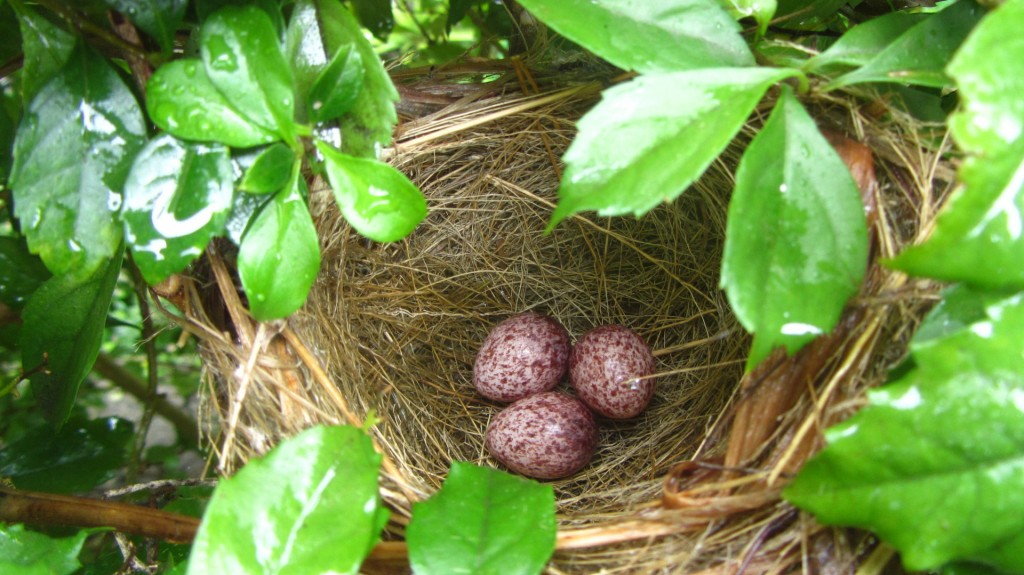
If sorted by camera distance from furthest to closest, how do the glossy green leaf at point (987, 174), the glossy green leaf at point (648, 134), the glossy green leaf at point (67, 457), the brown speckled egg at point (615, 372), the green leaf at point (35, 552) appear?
the brown speckled egg at point (615, 372) < the glossy green leaf at point (67, 457) < the green leaf at point (35, 552) < the glossy green leaf at point (648, 134) < the glossy green leaf at point (987, 174)

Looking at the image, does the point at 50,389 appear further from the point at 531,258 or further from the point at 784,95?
the point at 784,95

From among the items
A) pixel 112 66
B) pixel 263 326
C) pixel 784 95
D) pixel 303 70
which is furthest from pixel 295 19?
pixel 784 95

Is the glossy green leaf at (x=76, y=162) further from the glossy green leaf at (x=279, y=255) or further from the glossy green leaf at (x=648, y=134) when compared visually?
the glossy green leaf at (x=648, y=134)

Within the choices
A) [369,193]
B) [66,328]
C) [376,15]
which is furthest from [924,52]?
[66,328]

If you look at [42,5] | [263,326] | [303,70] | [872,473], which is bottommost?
[872,473]

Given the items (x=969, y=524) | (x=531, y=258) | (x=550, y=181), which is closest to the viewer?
(x=969, y=524)

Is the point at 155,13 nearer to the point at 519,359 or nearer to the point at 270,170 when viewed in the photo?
the point at 270,170

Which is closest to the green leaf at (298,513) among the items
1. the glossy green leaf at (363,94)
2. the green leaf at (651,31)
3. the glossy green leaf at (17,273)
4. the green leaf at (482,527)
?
the green leaf at (482,527)
